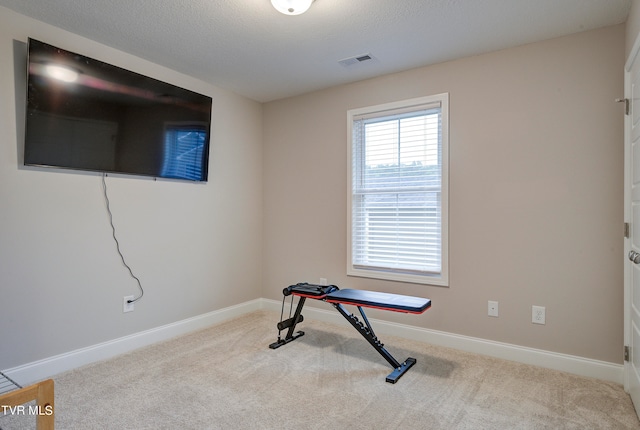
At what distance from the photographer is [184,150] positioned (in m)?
3.34

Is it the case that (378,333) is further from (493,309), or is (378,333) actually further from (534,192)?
(534,192)

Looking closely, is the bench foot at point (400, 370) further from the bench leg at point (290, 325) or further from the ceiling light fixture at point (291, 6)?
the ceiling light fixture at point (291, 6)

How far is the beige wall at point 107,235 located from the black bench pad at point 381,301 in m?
1.47

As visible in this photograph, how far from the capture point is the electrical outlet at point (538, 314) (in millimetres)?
2689

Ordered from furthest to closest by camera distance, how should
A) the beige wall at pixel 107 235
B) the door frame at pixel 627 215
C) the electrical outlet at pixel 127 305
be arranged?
the electrical outlet at pixel 127 305
the beige wall at pixel 107 235
the door frame at pixel 627 215

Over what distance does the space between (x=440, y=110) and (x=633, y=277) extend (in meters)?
1.80

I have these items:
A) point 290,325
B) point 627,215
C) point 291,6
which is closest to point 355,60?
point 291,6

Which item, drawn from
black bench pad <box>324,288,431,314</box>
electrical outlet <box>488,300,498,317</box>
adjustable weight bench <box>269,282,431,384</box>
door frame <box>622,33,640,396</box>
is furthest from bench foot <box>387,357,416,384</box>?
door frame <box>622,33,640,396</box>

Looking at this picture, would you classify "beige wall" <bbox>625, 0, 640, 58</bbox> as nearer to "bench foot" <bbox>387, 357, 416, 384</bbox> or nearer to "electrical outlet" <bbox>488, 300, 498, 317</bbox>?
"electrical outlet" <bbox>488, 300, 498, 317</bbox>

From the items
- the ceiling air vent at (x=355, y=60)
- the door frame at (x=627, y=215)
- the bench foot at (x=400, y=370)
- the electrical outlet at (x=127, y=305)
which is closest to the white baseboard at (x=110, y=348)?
the electrical outlet at (x=127, y=305)

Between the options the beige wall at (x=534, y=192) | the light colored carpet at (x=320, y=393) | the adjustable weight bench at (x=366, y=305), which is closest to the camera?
the light colored carpet at (x=320, y=393)

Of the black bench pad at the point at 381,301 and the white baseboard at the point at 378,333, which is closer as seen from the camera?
the white baseboard at the point at 378,333

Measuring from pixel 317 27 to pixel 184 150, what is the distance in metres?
1.62

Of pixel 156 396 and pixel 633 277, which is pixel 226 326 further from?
pixel 633 277
